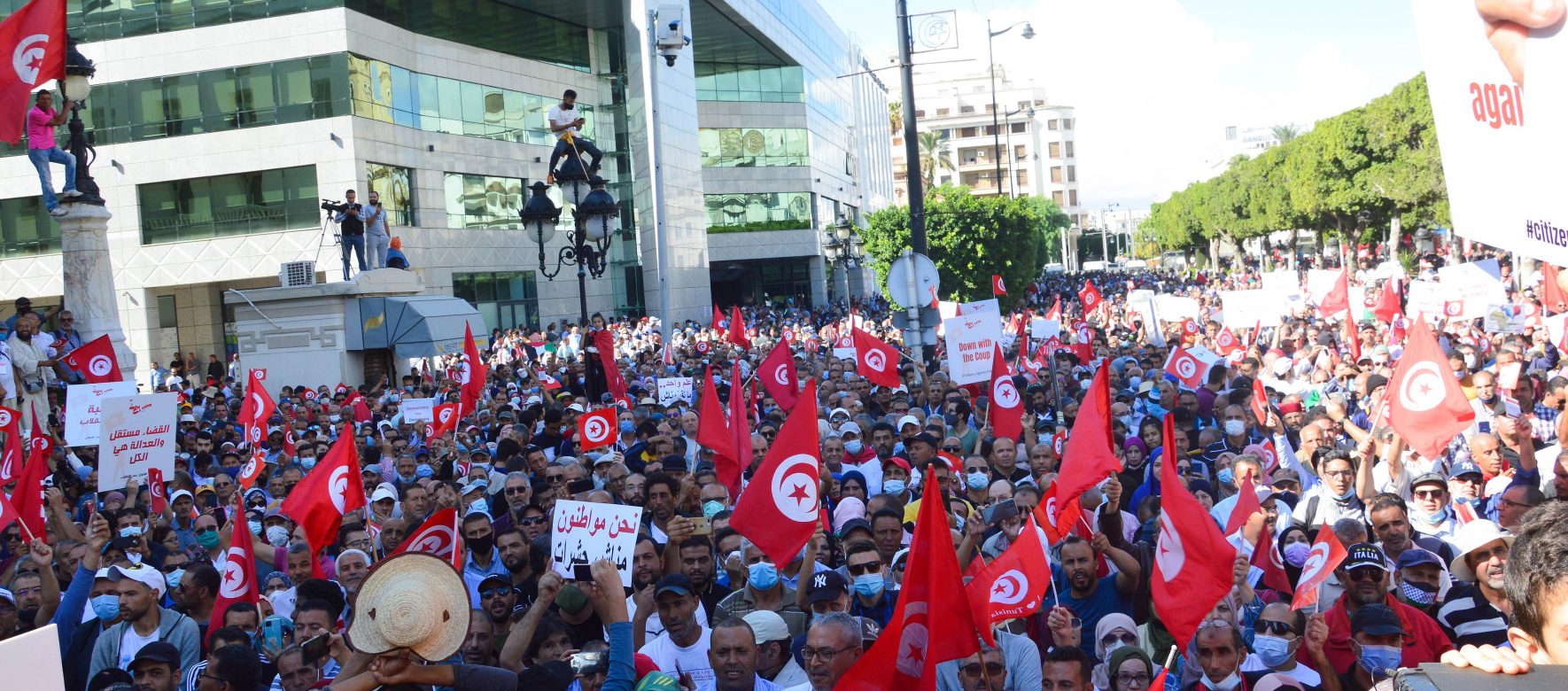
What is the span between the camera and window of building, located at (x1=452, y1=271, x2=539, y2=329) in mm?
40250

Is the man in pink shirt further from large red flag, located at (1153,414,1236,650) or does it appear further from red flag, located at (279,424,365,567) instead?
large red flag, located at (1153,414,1236,650)

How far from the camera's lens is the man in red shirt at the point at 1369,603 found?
212 inches

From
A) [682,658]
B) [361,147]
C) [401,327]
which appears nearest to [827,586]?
[682,658]

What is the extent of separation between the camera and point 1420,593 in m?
5.94

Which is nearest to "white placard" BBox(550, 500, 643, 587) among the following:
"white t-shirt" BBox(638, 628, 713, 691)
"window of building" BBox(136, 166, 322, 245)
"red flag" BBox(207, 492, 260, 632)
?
"white t-shirt" BBox(638, 628, 713, 691)

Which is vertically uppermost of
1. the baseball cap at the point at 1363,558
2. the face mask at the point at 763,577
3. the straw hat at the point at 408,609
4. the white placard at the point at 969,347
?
the white placard at the point at 969,347

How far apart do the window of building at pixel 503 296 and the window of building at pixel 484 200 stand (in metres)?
1.57

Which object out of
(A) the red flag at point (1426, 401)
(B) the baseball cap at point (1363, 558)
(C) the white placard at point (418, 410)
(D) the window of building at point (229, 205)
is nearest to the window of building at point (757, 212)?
(D) the window of building at point (229, 205)

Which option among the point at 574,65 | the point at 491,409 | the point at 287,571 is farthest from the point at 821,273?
the point at 287,571

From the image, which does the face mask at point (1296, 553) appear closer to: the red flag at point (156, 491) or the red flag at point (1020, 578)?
the red flag at point (1020, 578)

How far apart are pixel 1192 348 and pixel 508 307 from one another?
30.4 m

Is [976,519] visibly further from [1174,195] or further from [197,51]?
[1174,195]

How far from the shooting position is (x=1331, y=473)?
7590 mm

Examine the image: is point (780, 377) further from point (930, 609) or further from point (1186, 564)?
point (930, 609)
